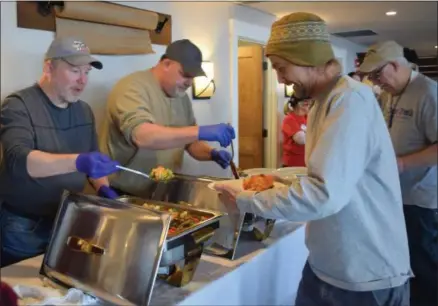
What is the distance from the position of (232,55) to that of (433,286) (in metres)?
1.70

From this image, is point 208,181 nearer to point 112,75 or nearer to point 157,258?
point 157,258

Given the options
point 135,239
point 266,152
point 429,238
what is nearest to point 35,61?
point 135,239

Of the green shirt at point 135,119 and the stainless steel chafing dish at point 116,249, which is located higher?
the green shirt at point 135,119

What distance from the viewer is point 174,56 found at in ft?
5.13

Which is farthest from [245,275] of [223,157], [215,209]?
[223,157]

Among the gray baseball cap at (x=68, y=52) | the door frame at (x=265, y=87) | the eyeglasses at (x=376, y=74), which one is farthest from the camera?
the door frame at (x=265, y=87)

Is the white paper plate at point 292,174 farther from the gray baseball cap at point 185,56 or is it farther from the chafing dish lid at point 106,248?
the gray baseball cap at point 185,56

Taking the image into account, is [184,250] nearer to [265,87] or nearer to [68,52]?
[68,52]

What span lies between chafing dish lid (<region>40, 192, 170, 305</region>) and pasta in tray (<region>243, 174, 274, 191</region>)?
249 mm

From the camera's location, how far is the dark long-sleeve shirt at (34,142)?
3.50 feet

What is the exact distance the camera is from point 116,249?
85cm

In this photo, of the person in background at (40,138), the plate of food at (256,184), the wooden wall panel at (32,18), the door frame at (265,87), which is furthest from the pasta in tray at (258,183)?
the door frame at (265,87)

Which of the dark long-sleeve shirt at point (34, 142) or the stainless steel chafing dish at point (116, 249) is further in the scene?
the dark long-sleeve shirt at point (34, 142)

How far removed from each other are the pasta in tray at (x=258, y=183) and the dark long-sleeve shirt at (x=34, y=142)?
0.54 metres
